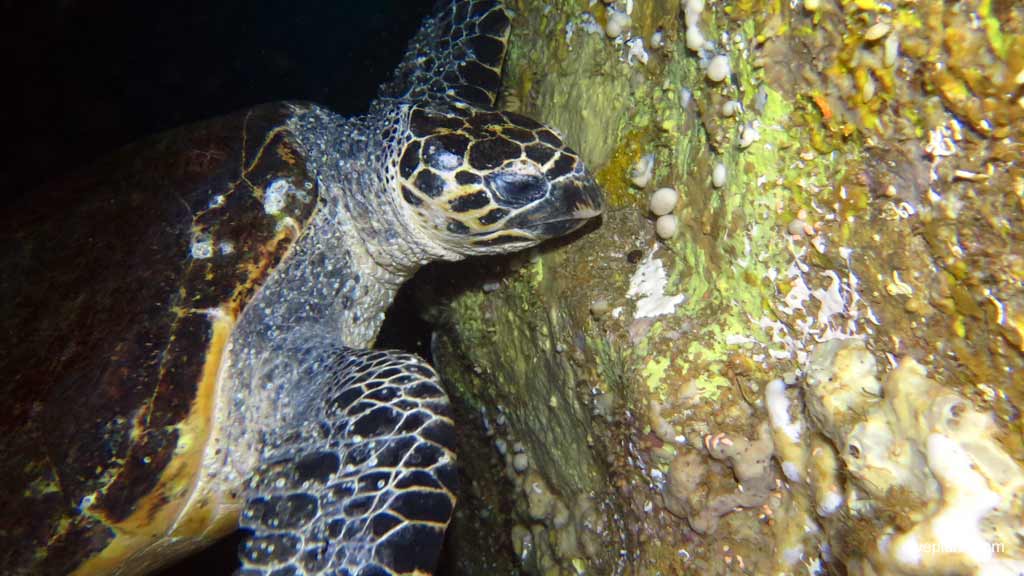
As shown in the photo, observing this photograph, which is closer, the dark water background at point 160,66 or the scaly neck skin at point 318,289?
the scaly neck skin at point 318,289

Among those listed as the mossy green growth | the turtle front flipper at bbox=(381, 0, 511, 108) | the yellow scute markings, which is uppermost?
the turtle front flipper at bbox=(381, 0, 511, 108)

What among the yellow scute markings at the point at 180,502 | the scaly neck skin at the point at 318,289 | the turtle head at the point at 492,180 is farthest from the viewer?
the scaly neck skin at the point at 318,289

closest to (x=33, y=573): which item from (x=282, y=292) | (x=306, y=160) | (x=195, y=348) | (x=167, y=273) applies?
(x=195, y=348)

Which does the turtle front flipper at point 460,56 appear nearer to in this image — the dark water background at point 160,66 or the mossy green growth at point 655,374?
the dark water background at point 160,66

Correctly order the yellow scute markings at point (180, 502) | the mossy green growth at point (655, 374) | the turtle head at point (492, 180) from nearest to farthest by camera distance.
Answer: the mossy green growth at point (655, 374) → the yellow scute markings at point (180, 502) → the turtle head at point (492, 180)

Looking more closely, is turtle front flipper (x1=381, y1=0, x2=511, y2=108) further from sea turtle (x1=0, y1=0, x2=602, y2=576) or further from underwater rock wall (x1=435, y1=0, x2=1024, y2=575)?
underwater rock wall (x1=435, y1=0, x2=1024, y2=575)

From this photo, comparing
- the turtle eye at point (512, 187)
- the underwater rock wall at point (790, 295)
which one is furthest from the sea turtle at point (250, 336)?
the underwater rock wall at point (790, 295)

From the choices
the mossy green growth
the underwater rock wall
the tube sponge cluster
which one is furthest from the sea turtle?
the tube sponge cluster
